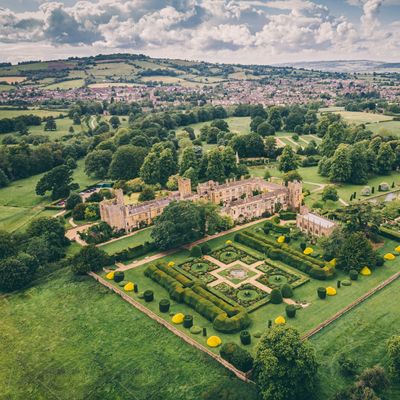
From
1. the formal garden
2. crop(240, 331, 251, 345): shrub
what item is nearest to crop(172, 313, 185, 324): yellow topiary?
the formal garden

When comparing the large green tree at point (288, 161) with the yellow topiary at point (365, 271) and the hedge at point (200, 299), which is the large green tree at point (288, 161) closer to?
the yellow topiary at point (365, 271)

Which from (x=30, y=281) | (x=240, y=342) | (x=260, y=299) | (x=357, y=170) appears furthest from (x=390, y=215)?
(x=30, y=281)

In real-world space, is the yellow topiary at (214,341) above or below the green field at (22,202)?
above

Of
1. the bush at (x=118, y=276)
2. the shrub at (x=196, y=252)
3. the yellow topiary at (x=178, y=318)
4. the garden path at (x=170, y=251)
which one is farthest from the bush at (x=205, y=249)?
the yellow topiary at (x=178, y=318)

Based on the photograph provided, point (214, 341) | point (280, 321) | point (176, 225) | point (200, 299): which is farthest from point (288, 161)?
point (214, 341)

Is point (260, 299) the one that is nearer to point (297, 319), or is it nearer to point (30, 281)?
point (297, 319)
